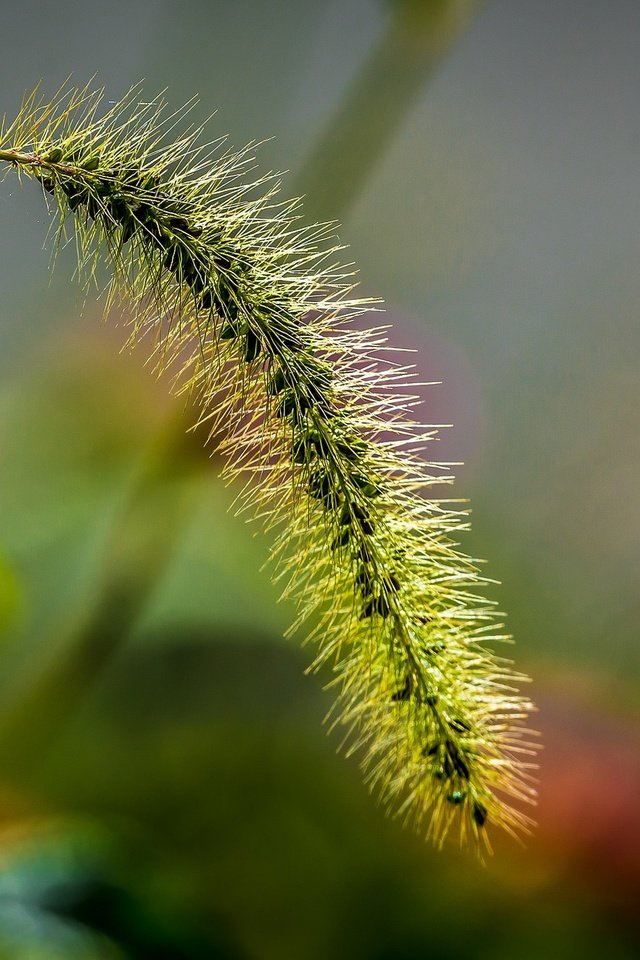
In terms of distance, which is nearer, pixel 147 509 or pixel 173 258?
pixel 173 258

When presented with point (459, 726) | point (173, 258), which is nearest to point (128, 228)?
point (173, 258)

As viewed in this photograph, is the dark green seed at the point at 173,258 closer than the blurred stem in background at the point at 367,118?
Yes

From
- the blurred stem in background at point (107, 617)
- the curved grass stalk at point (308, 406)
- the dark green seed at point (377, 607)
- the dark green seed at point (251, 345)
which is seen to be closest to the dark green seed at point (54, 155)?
the curved grass stalk at point (308, 406)

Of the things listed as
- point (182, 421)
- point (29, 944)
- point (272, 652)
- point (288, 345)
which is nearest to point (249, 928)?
point (272, 652)

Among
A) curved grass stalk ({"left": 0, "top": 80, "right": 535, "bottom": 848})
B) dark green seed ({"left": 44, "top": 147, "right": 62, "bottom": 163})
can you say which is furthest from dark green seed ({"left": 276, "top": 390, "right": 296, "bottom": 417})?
dark green seed ({"left": 44, "top": 147, "right": 62, "bottom": 163})

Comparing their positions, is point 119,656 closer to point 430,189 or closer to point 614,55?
point 430,189

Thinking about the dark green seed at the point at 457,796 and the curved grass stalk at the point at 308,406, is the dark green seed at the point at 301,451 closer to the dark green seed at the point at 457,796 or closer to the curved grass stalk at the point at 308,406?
the curved grass stalk at the point at 308,406

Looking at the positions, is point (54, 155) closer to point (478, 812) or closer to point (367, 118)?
point (478, 812)
